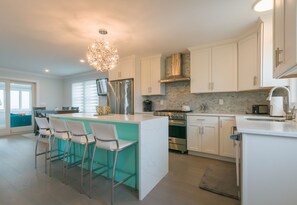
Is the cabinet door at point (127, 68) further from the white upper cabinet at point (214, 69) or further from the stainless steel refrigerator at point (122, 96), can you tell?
the white upper cabinet at point (214, 69)

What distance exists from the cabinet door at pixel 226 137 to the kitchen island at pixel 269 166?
167cm

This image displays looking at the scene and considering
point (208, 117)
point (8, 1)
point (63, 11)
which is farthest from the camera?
point (208, 117)

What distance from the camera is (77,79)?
6.55 meters

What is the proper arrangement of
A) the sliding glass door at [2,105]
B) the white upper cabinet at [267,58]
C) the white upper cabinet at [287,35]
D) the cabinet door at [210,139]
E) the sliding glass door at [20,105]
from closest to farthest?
the white upper cabinet at [287,35] → the white upper cabinet at [267,58] → the cabinet door at [210,139] → the sliding glass door at [2,105] → the sliding glass door at [20,105]

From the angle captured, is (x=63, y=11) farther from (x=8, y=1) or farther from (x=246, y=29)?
(x=246, y=29)

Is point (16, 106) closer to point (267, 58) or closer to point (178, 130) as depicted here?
point (178, 130)

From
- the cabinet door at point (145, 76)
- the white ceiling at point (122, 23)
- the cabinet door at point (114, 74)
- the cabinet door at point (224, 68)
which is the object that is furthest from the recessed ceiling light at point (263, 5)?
the cabinet door at point (114, 74)

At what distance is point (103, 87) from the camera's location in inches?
211

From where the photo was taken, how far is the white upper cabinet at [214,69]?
307 cm

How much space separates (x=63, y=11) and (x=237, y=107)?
374 centimetres

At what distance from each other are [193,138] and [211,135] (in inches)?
15.7

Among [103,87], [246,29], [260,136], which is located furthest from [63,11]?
[103,87]

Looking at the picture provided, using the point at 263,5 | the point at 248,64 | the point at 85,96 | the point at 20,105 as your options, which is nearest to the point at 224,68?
the point at 248,64

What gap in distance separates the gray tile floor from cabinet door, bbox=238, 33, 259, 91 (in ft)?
5.75
